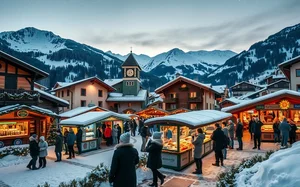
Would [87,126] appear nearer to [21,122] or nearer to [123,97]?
[21,122]

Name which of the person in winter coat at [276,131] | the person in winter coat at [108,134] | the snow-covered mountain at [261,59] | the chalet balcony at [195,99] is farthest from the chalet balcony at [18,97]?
the snow-covered mountain at [261,59]

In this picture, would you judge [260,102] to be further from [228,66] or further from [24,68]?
[228,66]

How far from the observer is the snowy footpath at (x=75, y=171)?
30.3ft

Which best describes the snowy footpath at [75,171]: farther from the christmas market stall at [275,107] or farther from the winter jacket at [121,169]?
the christmas market stall at [275,107]

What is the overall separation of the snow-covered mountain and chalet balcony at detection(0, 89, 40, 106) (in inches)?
6308

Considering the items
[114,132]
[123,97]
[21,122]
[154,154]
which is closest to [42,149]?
[154,154]

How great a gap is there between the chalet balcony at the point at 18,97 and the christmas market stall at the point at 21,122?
0.62 metres

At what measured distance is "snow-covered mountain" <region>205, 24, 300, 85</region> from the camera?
165750 millimetres

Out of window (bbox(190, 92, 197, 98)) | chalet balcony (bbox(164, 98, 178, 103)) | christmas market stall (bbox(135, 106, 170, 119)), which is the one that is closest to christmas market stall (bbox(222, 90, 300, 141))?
christmas market stall (bbox(135, 106, 170, 119))

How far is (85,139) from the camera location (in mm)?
16422

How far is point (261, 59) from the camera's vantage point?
174 metres

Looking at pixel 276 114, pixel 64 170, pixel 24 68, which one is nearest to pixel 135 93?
pixel 24 68

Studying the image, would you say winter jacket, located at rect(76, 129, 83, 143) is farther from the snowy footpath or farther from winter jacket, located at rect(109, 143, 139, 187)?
winter jacket, located at rect(109, 143, 139, 187)

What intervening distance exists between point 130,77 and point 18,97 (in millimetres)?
30841
